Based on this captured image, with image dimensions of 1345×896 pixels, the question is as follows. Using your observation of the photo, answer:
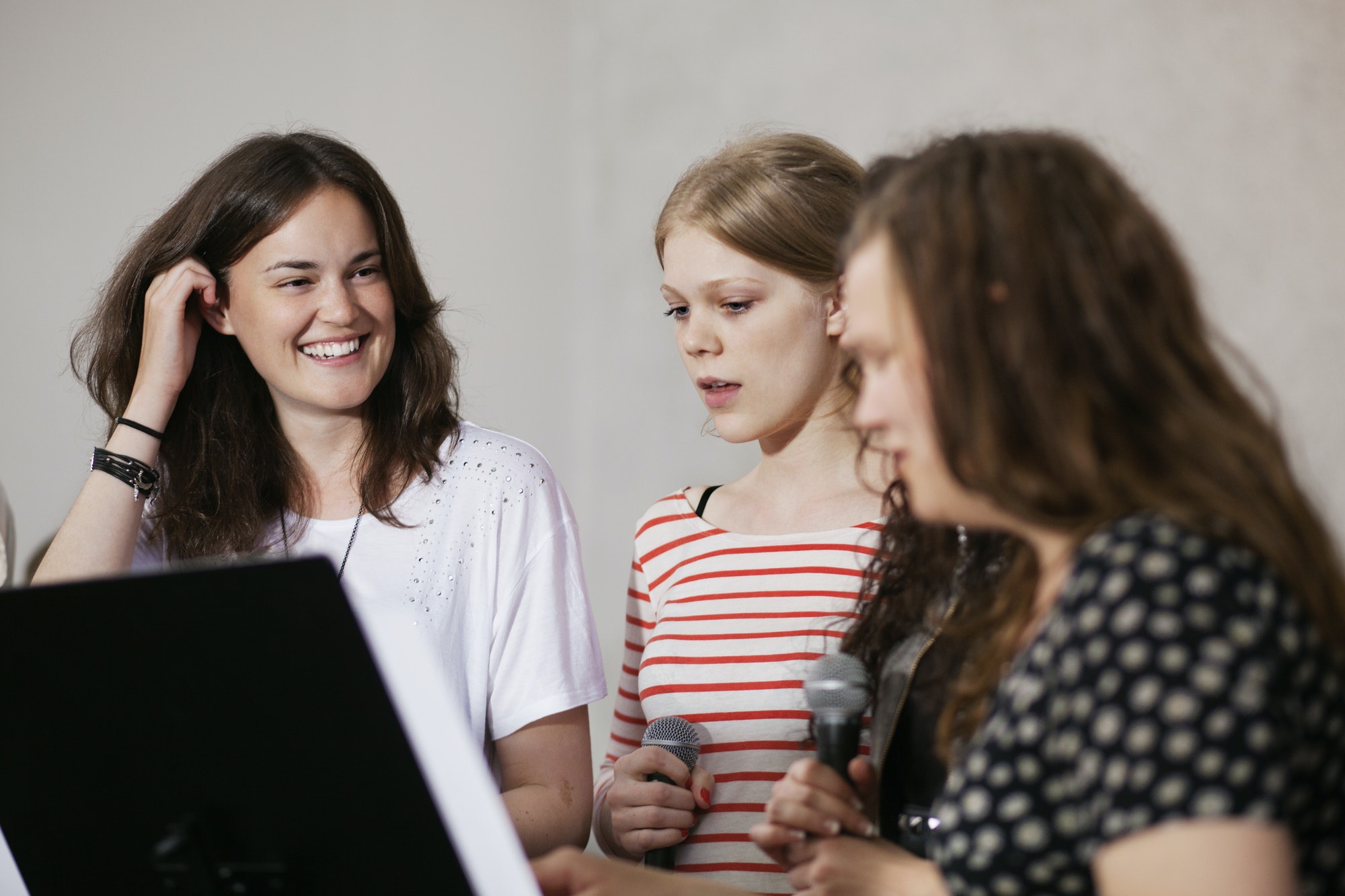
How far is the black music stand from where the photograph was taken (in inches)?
32.6

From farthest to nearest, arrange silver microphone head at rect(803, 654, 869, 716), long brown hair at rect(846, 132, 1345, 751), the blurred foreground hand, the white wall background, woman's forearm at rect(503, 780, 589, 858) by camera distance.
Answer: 1. the white wall background
2. woman's forearm at rect(503, 780, 589, 858)
3. silver microphone head at rect(803, 654, 869, 716)
4. the blurred foreground hand
5. long brown hair at rect(846, 132, 1345, 751)

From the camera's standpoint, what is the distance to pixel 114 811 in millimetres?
985

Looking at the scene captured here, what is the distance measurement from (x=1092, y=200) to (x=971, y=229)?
0.31ft

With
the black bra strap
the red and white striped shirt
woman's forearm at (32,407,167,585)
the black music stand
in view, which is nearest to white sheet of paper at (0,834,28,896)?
the black music stand

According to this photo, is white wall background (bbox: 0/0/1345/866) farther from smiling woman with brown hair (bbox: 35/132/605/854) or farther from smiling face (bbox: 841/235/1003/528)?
smiling face (bbox: 841/235/1003/528)

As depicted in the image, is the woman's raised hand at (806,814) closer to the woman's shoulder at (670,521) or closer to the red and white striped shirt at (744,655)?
the red and white striped shirt at (744,655)

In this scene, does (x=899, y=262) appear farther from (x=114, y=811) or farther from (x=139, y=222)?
(x=139, y=222)

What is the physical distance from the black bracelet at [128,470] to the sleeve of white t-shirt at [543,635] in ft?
1.94

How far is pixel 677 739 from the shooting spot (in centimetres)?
147

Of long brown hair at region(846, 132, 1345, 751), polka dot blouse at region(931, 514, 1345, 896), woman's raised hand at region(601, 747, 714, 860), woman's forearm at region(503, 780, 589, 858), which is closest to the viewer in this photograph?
polka dot blouse at region(931, 514, 1345, 896)

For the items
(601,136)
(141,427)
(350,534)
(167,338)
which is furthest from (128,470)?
(601,136)

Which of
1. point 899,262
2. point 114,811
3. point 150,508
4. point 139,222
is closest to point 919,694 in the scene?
point 899,262

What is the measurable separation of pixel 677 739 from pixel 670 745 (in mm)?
12

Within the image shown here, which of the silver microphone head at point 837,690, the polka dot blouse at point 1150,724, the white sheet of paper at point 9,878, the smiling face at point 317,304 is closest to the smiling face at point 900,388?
the polka dot blouse at point 1150,724
